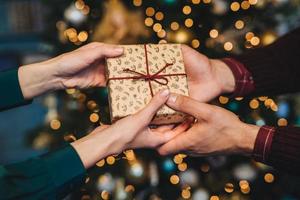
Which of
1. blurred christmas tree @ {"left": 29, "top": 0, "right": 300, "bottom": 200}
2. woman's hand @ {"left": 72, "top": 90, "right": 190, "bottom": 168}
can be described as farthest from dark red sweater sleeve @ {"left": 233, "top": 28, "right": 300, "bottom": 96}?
woman's hand @ {"left": 72, "top": 90, "right": 190, "bottom": 168}

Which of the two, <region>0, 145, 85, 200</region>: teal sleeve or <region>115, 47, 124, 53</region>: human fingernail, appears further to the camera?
<region>115, 47, 124, 53</region>: human fingernail

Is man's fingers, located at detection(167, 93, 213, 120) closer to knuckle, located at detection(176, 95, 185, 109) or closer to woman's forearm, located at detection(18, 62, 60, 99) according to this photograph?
knuckle, located at detection(176, 95, 185, 109)

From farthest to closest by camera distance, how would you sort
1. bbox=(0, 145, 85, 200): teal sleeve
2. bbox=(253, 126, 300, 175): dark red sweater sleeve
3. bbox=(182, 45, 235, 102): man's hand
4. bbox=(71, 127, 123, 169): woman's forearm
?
bbox=(182, 45, 235, 102): man's hand, bbox=(253, 126, 300, 175): dark red sweater sleeve, bbox=(71, 127, 123, 169): woman's forearm, bbox=(0, 145, 85, 200): teal sleeve

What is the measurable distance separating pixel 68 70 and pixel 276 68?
2.58 feet

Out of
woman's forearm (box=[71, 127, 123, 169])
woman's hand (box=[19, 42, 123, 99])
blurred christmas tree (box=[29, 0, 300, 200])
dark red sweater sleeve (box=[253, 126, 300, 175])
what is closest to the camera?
woman's forearm (box=[71, 127, 123, 169])

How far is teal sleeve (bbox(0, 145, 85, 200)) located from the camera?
1087mm

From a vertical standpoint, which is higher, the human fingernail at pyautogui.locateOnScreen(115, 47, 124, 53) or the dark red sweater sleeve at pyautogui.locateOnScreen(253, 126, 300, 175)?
the human fingernail at pyautogui.locateOnScreen(115, 47, 124, 53)

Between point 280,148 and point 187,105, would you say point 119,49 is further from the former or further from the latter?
point 280,148

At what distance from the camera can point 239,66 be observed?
1.68 m

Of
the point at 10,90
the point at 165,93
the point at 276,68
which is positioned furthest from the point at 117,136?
the point at 276,68

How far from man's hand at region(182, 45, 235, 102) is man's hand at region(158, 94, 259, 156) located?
0.80 ft

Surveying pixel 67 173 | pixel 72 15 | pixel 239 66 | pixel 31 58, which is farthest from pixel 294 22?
pixel 31 58

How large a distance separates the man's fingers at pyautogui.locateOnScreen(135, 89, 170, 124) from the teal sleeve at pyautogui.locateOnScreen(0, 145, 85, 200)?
235 millimetres

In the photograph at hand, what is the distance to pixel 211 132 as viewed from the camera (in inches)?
54.6
